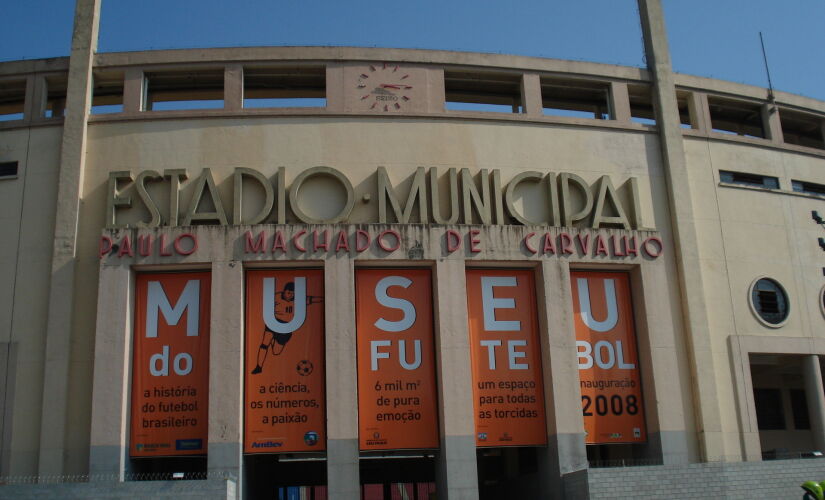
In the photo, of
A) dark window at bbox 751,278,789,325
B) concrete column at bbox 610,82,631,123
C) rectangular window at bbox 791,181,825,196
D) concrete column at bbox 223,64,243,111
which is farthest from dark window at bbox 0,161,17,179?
rectangular window at bbox 791,181,825,196

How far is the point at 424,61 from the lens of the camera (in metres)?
32.5

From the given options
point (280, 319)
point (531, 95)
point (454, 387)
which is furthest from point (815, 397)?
point (280, 319)

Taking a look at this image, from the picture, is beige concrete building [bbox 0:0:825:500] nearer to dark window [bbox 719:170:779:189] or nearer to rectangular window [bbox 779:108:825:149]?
dark window [bbox 719:170:779:189]

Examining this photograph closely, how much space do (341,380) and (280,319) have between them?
2984 mm

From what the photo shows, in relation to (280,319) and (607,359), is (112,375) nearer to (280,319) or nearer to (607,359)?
(280,319)

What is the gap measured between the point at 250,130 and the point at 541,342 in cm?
1215

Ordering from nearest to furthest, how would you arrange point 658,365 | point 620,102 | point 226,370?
point 226,370, point 658,365, point 620,102

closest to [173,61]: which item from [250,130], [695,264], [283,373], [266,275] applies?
[250,130]

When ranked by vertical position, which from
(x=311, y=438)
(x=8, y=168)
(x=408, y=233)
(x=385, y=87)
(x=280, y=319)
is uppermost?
(x=385, y=87)

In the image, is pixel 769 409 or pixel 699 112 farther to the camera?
pixel 769 409

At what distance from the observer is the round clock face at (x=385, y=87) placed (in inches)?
1257

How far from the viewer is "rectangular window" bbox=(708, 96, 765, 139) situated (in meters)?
36.4

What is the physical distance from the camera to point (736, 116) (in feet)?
125

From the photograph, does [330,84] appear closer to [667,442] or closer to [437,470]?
[437,470]
